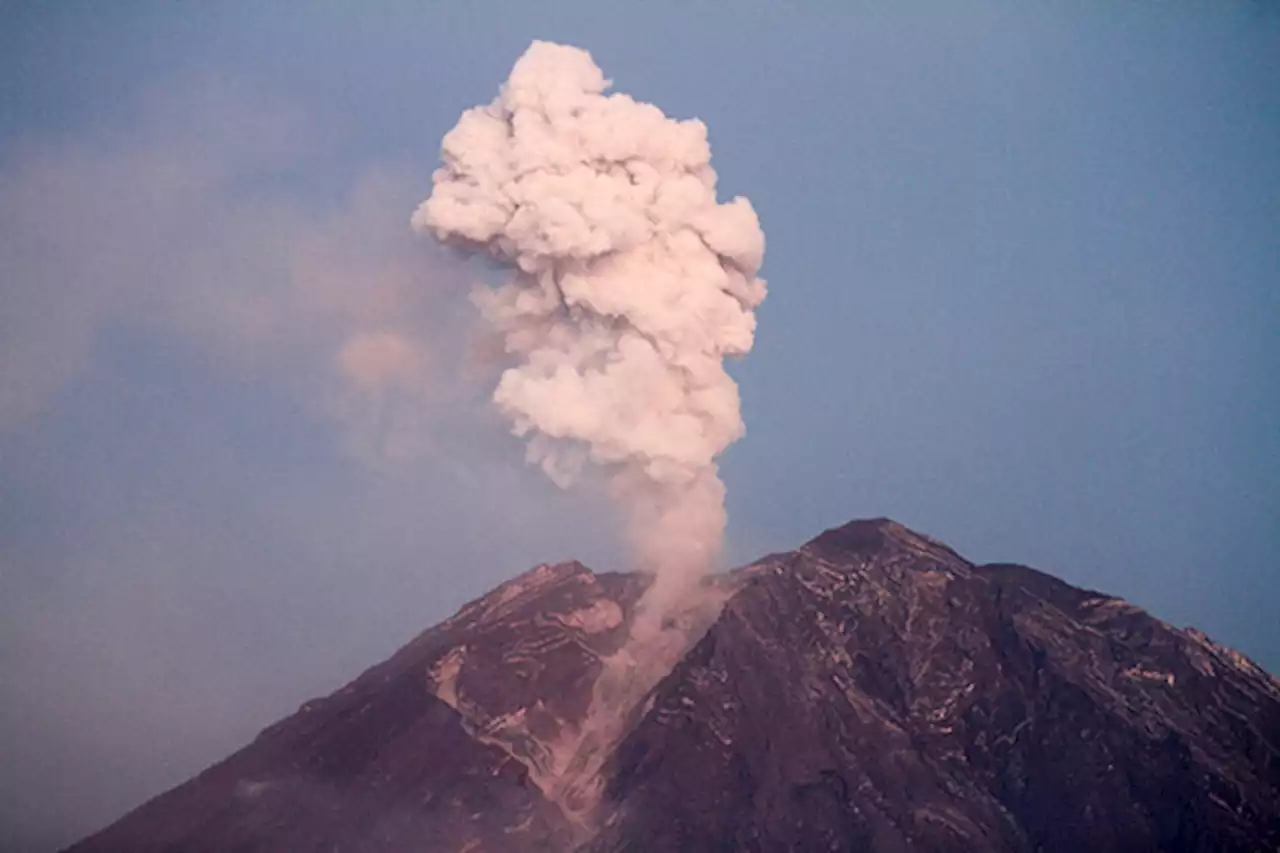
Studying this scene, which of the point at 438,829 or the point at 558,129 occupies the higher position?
the point at 558,129


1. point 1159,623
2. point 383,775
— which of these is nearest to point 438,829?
point 383,775

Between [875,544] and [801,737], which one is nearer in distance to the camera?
[801,737]

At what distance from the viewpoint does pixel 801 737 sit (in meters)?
27.9

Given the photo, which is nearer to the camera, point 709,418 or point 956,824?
point 956,824

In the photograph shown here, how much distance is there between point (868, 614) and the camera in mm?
30875

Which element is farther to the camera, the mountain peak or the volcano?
the mountain peak

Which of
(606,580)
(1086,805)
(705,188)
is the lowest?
(1086,805)

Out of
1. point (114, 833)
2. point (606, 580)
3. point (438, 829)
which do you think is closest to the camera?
point (438, 829)

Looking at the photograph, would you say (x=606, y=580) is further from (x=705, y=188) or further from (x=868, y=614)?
(x=705, y=188)

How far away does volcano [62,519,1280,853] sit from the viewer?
85.8ft

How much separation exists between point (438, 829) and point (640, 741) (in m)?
4.38

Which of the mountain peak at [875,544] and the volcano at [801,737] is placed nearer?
the volcano at [801,737]

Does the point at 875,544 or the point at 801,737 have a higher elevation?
the point at 875,544

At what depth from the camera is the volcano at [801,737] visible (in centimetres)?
2614
